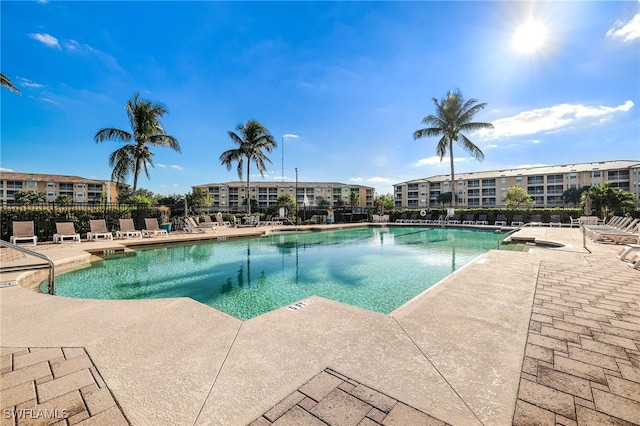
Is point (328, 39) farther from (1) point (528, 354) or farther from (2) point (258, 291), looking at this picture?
(1) point (528, 354)

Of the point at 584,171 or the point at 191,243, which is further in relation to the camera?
the point at 584,171

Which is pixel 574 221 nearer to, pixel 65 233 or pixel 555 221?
pixel 555 221

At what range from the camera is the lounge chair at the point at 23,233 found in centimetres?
995

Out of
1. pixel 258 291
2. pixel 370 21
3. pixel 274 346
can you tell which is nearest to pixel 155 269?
pixel 258 291

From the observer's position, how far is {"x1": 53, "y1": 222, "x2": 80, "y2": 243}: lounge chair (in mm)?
10758

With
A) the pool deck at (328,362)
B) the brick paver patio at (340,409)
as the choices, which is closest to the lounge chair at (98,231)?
the pool deck at (328,362)

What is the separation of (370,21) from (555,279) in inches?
423

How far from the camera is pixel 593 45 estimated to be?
913 centimetres

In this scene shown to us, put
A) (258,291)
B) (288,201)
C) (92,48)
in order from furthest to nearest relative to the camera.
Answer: (288,201)
(92,48)
(258,291)

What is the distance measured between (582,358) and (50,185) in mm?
80290

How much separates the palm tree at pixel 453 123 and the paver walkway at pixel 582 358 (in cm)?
1951

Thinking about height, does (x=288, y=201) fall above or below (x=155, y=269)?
above

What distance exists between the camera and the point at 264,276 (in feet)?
22.6

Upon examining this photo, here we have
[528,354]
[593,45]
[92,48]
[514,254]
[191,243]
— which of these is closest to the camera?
[528,354]
